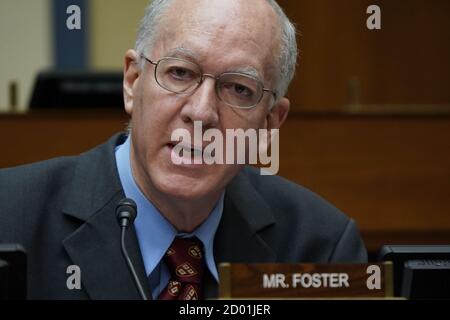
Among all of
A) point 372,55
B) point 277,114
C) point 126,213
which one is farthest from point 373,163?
point 126,213

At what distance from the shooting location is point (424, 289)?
1310 mm

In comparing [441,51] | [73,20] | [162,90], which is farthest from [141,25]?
[441,51]

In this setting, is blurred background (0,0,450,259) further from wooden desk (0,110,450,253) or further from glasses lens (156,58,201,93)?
glasses lens (156,58,201,93)

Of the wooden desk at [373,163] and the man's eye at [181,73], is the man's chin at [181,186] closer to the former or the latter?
the man's eye at [181,73]

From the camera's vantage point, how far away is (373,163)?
3297 mm

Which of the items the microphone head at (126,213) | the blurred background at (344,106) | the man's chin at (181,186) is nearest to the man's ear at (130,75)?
the man's chin at (181,186)

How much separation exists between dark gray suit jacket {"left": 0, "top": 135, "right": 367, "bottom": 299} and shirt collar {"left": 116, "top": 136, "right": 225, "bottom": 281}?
22mm

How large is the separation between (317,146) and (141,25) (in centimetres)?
169

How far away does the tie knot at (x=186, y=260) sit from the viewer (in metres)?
1.57

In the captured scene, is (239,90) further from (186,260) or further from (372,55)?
(372,55)

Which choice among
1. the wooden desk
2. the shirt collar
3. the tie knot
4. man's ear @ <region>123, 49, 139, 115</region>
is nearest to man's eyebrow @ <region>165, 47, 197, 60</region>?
man's ear @ <region>123, 49, 139, 115</region>

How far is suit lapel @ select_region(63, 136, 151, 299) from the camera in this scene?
1.54 metres

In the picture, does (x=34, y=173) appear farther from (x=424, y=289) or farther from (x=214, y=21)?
(x=424, y=289)

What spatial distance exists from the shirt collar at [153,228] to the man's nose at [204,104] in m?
0.21
